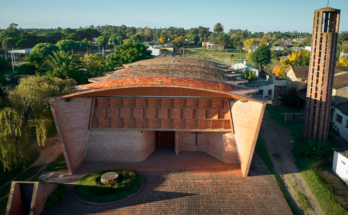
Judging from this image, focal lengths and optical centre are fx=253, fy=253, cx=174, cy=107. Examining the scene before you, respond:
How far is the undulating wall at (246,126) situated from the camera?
53.4ft

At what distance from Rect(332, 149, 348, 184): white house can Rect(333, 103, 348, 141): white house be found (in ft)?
21.7

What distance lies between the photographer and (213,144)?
67.3 ft

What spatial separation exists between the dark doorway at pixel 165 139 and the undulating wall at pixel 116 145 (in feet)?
9.77

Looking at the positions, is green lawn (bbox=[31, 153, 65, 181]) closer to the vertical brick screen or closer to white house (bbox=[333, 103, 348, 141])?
the vertical brick screen

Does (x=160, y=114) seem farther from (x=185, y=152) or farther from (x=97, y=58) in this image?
(x=97, y=58)

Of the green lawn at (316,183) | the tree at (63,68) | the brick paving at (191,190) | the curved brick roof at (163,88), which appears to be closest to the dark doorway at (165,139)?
the brick paving at (191,190)

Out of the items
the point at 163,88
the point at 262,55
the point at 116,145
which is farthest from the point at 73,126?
the point at 262,55

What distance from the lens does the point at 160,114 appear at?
1856cm

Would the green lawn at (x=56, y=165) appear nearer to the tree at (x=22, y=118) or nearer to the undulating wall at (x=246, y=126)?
the tree at (x=22, y=118)

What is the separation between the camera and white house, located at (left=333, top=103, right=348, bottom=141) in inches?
936

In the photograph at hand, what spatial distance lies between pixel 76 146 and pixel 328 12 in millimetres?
21975

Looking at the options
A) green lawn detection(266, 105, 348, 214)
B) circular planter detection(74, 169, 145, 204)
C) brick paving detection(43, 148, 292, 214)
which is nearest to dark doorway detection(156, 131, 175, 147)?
brick paving detection(43, 148, 292, 214)

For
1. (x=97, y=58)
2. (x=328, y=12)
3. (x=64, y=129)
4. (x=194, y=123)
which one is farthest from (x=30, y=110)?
(x=97, y=58)

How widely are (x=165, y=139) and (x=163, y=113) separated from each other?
4.86 m
